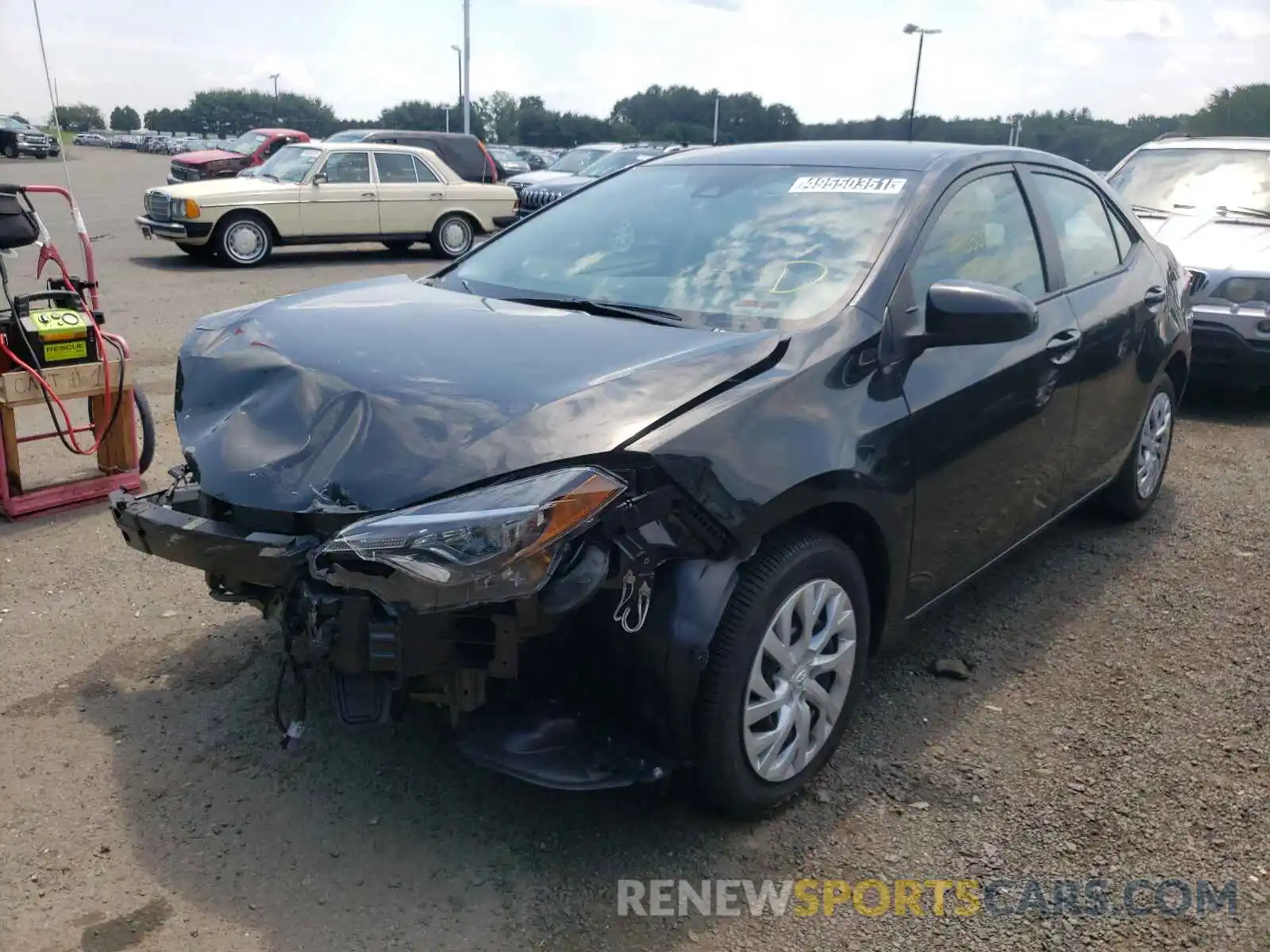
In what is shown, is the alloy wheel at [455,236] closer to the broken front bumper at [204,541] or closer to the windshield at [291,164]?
the windshield at [291,164]

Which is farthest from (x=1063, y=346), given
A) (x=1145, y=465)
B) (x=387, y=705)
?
(x=387, y=705)

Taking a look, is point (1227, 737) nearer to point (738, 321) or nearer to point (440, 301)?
point (738, 321)

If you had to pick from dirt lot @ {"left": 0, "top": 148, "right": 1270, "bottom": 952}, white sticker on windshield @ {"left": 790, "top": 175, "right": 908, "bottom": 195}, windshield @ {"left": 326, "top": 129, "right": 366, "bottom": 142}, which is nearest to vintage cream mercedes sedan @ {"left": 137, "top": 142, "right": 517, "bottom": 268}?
windshield @ {"left": 326, "top": 129, "right": 366, "bottom": 142}

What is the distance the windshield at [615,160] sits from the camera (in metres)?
17.5

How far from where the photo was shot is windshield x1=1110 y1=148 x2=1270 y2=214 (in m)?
8.37

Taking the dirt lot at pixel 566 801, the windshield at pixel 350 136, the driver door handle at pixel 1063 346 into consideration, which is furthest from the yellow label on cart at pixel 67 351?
the windshield at pixel 350 136

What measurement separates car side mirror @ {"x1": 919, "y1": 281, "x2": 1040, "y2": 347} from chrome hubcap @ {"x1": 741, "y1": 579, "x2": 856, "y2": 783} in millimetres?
849

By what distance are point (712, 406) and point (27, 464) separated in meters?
4.54

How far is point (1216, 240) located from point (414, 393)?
7.11 meters

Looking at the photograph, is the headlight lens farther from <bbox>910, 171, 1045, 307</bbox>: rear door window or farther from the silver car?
<bbox>910, 171, 1045, 307</bbox>: rear door window

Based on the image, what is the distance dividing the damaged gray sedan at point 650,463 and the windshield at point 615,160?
45.8 feet

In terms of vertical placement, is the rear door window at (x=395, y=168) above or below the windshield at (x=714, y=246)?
below

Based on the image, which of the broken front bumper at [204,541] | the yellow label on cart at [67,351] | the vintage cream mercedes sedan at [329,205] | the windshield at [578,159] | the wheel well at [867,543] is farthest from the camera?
the windshield at [578,159]

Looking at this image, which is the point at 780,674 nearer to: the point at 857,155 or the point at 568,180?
the point at 857,155
